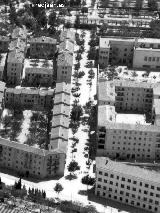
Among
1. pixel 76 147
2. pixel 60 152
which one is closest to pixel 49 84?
pixel 76 147

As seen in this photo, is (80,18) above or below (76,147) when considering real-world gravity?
above

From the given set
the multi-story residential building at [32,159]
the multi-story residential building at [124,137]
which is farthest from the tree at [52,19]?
the multi-story residential building at [32,159]

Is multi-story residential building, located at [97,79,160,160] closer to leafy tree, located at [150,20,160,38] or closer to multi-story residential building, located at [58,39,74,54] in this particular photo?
multi-story residential building, located at [58,39,74,54]

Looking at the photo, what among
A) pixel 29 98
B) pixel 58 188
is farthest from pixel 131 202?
pixel 29 98

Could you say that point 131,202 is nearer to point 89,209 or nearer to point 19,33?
point 89,209

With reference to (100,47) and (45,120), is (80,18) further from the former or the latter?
(45,120)

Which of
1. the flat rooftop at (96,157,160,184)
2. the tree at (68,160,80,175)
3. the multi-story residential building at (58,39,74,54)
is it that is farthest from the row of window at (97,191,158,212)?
the multi-story residential building at (58,39,74,54)

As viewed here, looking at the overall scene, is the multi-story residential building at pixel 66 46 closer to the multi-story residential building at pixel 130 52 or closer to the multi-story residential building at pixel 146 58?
the multi-story residential building at pixel 130 52
